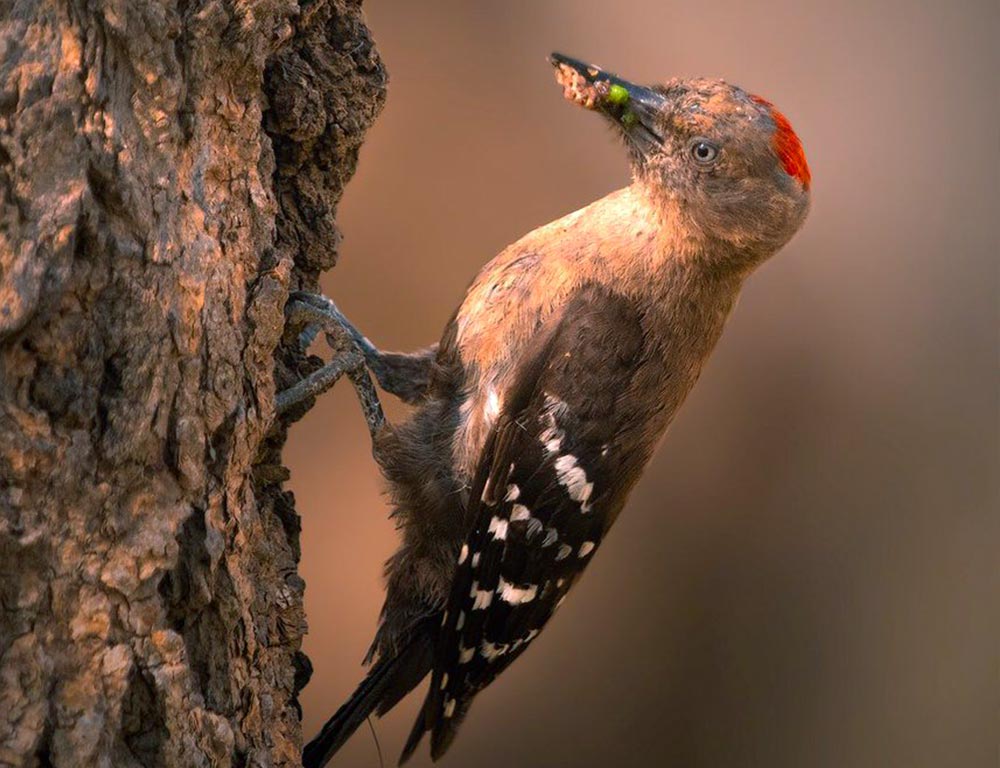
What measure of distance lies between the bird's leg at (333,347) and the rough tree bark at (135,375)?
14.1 inches

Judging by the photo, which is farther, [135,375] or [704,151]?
[704,151]

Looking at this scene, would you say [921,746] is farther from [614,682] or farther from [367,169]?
[367,169]

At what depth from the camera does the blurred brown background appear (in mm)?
3273

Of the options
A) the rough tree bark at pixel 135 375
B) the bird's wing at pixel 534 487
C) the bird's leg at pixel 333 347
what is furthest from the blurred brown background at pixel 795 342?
the rough tree bark at pixel 135 375

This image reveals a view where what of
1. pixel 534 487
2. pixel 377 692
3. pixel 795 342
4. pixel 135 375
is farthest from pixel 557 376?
pixel 795 342

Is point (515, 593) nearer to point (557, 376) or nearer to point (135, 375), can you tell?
point (557, 376)

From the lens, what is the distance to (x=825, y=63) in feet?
10.7

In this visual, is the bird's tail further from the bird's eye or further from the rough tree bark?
the bird's eye

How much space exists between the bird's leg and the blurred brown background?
676 mm

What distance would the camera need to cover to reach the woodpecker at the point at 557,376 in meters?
2.37

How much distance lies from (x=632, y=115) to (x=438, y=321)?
1072 mm

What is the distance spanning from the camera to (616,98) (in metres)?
2.41

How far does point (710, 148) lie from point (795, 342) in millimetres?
1097

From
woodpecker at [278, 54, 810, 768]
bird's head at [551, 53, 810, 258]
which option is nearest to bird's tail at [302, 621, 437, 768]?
woodpecker at [278, 54, 810, 768]
